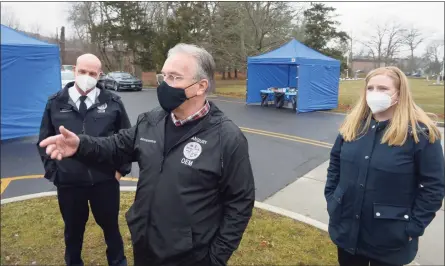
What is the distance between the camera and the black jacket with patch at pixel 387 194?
208 centimetres

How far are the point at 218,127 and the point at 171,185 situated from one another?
1.29ft

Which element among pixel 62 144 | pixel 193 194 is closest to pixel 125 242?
pixel 62 144

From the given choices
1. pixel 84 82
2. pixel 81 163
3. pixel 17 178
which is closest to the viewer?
pixel 81 163

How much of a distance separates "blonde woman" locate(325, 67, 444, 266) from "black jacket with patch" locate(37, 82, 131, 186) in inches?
69.1

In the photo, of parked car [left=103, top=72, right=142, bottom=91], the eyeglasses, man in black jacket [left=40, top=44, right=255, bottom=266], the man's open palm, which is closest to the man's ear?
man in black jacket [left=40, top=44, right=255, bottom=266]

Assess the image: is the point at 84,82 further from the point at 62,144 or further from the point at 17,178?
the point at 17,178

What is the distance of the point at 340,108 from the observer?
16.3 m

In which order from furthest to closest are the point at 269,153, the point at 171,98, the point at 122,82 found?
the point at 122,82, the point at 269,153, the point at 171,98

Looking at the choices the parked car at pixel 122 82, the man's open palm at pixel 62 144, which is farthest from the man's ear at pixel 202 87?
the parked car at pixel 122 82

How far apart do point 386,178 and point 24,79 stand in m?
9.02

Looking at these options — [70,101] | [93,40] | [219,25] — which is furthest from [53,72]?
[93,40]

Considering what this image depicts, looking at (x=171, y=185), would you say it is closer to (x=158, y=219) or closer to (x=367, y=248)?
(x=158, y=219)

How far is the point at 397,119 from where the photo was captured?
219 centimetres

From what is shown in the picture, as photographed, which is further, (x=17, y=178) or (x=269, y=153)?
(x=269, y=153)
